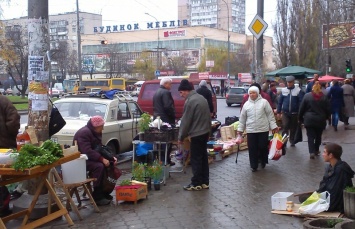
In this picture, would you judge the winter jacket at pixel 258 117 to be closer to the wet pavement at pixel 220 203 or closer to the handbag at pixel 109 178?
the wet pavement at pixel 220 203

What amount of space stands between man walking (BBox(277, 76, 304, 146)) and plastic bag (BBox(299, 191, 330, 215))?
22.0 feet

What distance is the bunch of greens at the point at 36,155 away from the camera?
611 cm

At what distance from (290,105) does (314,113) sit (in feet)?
6.41

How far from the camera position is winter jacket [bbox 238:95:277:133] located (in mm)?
10391

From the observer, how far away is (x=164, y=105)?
1170cm

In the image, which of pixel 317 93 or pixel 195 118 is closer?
pixel 195 118

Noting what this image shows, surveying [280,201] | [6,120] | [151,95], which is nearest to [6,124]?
[6,120]

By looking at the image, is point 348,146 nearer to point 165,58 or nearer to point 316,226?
point 316,226

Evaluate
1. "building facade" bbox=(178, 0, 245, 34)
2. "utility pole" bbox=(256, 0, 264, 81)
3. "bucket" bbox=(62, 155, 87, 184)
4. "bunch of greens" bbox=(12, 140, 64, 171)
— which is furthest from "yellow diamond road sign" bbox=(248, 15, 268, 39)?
"building facade" bbox=(178, 0, 245, 34)

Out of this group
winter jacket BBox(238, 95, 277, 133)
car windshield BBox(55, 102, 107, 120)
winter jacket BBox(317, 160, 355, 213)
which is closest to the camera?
winter jacket BBox(317, 160, 355, 213)

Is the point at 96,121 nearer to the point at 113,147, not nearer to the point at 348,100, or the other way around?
the point at 113,147

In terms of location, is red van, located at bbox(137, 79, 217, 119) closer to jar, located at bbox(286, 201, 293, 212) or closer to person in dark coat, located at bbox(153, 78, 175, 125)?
person in dark coat, located at bbox(153, 78, 175, 125)

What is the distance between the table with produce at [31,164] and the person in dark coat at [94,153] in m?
1.03

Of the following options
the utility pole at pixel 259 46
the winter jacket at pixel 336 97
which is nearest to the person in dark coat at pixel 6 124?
the utility pole at pixel 259 46
